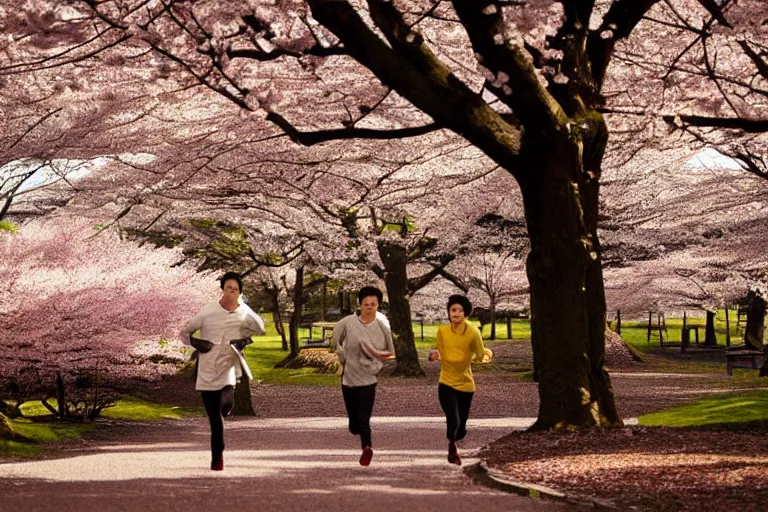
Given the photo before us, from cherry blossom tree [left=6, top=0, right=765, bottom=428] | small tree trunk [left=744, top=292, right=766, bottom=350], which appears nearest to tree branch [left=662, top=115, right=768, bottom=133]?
cherry blossom tree [left=6, top=0, right=765, bottom=428]

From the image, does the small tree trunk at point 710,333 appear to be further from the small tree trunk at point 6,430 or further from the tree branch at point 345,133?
the small tree trunk at point 6,430

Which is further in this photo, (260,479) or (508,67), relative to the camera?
(508,67)

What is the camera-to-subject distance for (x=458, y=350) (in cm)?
1012

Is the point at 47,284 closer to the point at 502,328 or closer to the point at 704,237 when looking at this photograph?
the point at 704,237

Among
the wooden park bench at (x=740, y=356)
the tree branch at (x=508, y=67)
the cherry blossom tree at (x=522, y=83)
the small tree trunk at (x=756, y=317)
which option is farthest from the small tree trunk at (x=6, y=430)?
the small tree trunk at (x=756, y=317)

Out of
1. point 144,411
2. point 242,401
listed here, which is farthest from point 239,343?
point 144,411

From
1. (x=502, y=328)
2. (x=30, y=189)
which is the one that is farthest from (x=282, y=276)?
(x=502, y=328)

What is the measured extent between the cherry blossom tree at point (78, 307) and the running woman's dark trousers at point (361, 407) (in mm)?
6136

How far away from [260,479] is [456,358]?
228 centimetres

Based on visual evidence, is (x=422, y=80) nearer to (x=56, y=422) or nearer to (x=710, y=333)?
(x=56, y=422)

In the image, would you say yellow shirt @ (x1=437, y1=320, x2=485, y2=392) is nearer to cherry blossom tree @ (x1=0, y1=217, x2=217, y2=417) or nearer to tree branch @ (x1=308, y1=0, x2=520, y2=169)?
tree branch @ (x1=308, y1=0, x2=520, y2=169)

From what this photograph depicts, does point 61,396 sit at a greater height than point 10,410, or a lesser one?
greater

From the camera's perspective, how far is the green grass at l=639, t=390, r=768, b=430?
1370 centimetres

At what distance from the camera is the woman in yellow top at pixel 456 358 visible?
10.0 metres
